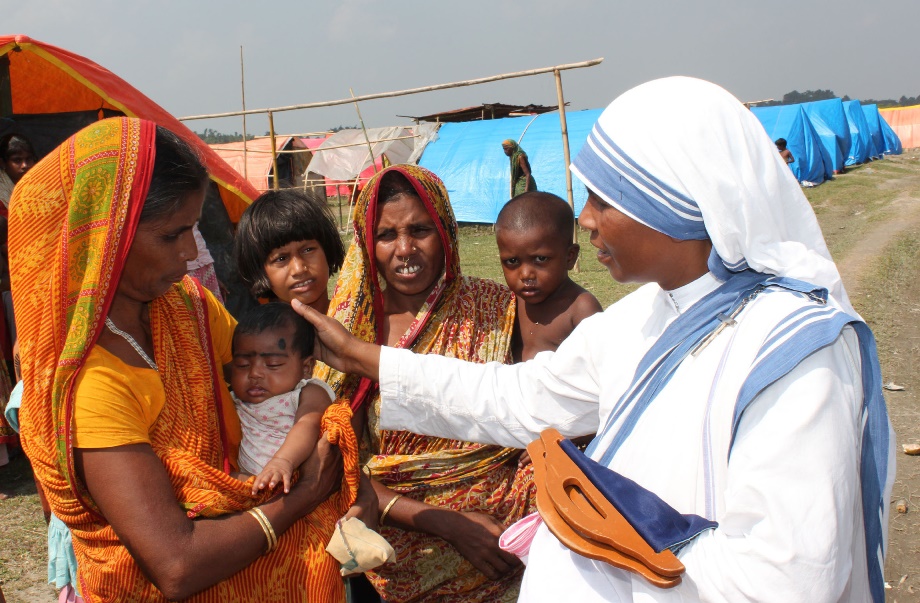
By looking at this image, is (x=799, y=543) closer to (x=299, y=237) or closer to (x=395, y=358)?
(x=395, y=358)

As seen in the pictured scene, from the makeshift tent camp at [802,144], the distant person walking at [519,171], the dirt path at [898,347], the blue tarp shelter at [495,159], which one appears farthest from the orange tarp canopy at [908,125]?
the distant person walking at [519,171]

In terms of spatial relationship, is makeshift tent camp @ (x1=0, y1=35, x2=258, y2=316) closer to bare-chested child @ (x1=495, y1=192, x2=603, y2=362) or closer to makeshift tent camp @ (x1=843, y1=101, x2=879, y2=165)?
bare-chested child @ (x1=495, y1=192, x2=603, y2=362)

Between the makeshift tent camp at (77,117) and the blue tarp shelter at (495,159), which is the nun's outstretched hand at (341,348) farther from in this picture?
the blue tarp shelter at (495,159)

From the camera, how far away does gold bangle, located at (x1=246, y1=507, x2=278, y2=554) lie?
1771 mm

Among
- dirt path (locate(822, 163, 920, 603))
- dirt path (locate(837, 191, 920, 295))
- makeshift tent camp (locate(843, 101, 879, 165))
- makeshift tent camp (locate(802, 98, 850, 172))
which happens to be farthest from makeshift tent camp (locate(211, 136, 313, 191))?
makeshift tent camp (locate(843, 101, 879, 165))

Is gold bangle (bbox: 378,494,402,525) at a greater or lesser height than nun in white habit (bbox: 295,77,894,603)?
lesser

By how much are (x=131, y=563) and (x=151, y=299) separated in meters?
0.64

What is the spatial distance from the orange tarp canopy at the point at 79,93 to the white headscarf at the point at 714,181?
180 inches

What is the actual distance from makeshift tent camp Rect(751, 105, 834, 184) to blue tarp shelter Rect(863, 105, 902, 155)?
289 inches

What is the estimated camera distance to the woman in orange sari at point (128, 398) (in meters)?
1.58

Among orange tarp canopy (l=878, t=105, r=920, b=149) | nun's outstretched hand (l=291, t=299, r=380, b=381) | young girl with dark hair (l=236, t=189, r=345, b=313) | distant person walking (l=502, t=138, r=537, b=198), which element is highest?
orange tarp canopy (l=878, t=105, r=920, b=149)

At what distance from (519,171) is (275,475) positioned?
11.8 meters

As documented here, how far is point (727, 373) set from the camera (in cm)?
141

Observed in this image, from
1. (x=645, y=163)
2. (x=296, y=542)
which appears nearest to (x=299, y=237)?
(x=296, y=542)
